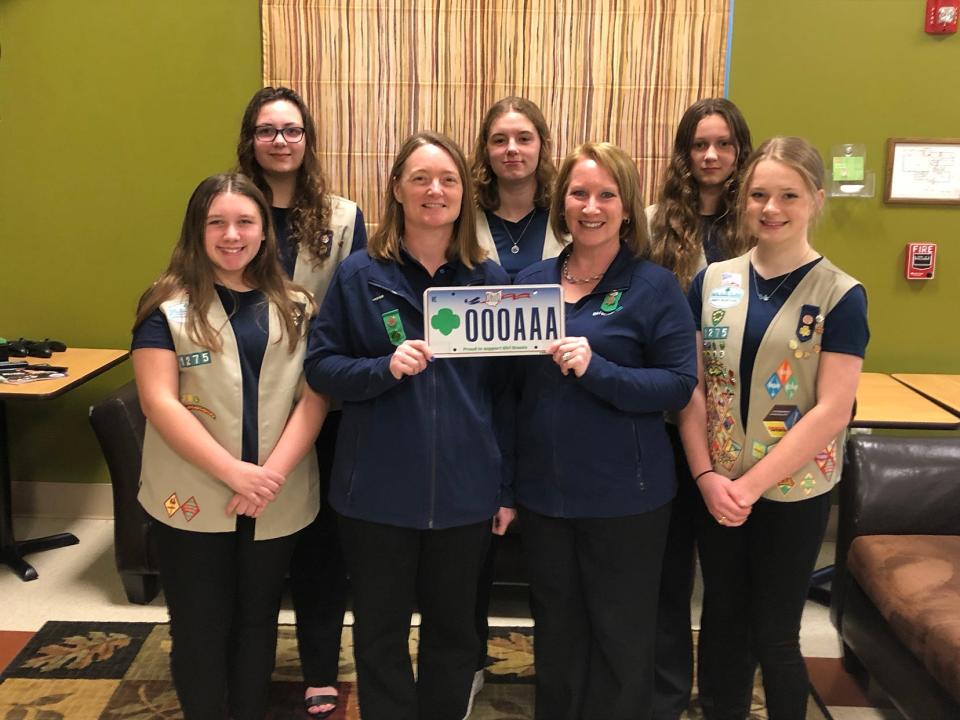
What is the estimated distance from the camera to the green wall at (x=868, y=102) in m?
3.19

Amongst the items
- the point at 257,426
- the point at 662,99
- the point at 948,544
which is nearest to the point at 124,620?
the point at 257,426

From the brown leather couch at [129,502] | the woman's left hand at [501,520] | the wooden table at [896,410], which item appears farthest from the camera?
the brown leather couch at [129,502]

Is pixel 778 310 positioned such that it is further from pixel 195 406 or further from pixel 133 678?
pixel 133 678

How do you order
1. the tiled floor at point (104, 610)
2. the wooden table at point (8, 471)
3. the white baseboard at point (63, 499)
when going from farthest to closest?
the white baseboard at point (63, 499)
the wooden table at point (8, 471)
the tiled floor at point (104, 610)

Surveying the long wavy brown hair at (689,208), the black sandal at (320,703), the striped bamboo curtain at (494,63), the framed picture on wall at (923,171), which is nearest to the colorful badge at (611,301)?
the long wavy brown hair at (689,208)

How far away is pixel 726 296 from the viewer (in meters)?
1.82

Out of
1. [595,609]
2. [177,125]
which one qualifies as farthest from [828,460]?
[177,125]

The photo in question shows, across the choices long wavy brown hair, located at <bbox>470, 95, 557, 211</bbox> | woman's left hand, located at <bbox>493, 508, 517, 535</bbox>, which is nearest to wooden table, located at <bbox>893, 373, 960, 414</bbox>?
long wavy brown hair, located at <bbox>470, 95, 557, 211</bbox>

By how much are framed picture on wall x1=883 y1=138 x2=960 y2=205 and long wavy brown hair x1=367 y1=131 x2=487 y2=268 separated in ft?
7.59

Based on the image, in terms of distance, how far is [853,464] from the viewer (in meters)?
2.39

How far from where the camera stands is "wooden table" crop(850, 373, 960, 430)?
2562 mm

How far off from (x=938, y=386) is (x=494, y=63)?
7.22ft

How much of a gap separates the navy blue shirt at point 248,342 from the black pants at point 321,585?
0.32 meters

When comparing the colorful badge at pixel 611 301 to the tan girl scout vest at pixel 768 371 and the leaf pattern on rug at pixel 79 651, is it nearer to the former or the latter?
the tan girl scout vest at pixel 768 371
